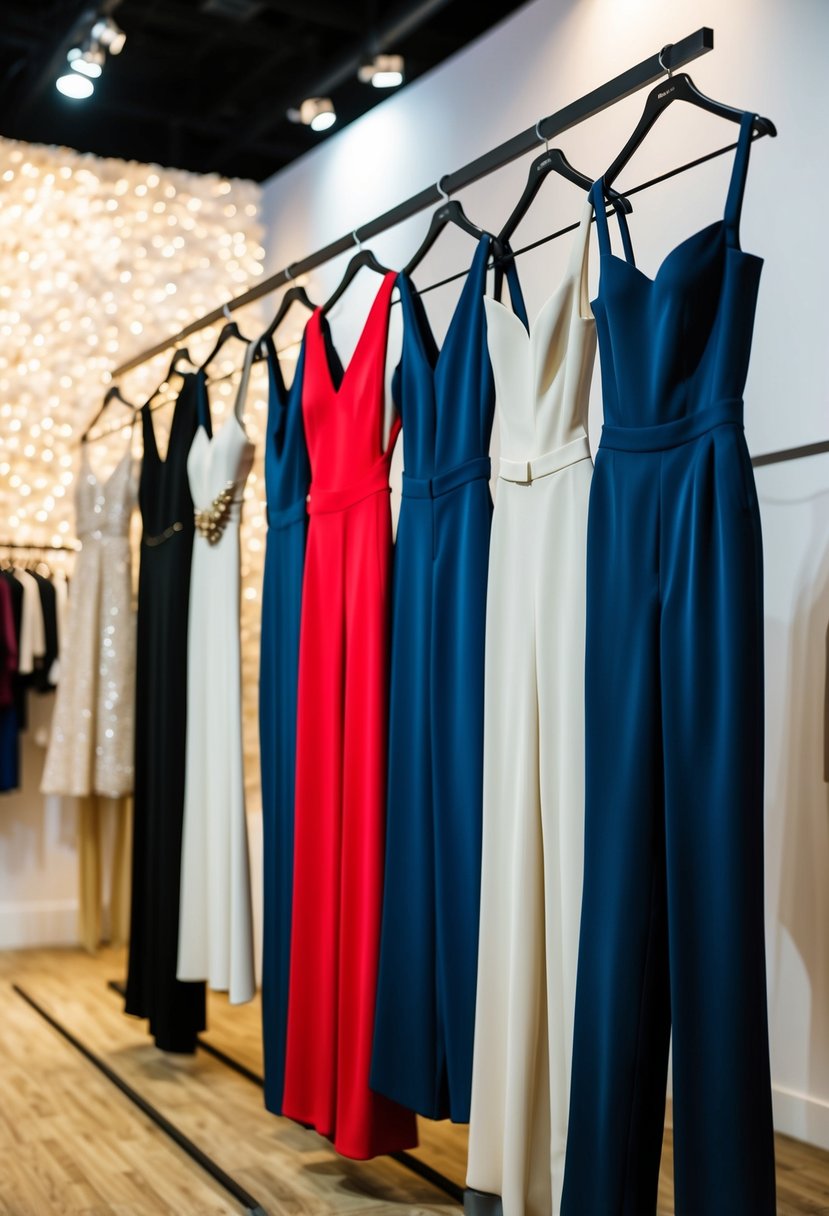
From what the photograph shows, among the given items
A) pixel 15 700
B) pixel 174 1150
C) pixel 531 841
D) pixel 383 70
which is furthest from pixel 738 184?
pixel 15 700

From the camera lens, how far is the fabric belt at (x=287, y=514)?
9.53 feet

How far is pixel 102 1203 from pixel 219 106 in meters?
4.90

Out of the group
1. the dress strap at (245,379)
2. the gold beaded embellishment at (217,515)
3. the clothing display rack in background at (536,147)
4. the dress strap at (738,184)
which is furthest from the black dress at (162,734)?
the dress strap at (738,184)

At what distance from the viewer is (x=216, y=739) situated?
3.31 m

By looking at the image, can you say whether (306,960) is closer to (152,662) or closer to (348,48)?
(152,662)

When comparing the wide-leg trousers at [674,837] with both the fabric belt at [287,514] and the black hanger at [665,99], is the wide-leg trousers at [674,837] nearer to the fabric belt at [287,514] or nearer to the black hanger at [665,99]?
the black hanger at [665,99]

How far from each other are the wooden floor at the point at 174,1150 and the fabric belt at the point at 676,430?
1.72 m

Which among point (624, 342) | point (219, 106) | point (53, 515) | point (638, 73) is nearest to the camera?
point (624, 342)

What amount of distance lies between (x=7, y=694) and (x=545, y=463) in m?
3.39

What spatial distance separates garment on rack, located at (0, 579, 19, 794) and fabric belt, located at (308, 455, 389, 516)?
250 cm

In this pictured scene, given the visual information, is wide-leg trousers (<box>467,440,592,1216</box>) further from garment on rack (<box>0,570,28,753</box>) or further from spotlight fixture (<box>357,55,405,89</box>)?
garment on rack (<box>0,570,28,753</box>)

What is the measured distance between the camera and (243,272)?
5.96m

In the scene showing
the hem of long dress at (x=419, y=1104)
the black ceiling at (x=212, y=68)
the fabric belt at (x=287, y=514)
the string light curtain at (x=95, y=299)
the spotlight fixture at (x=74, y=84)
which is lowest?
the hem of long dress at (x=419, y=1104)

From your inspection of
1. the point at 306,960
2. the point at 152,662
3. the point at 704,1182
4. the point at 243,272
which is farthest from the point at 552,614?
the point at 243,272
